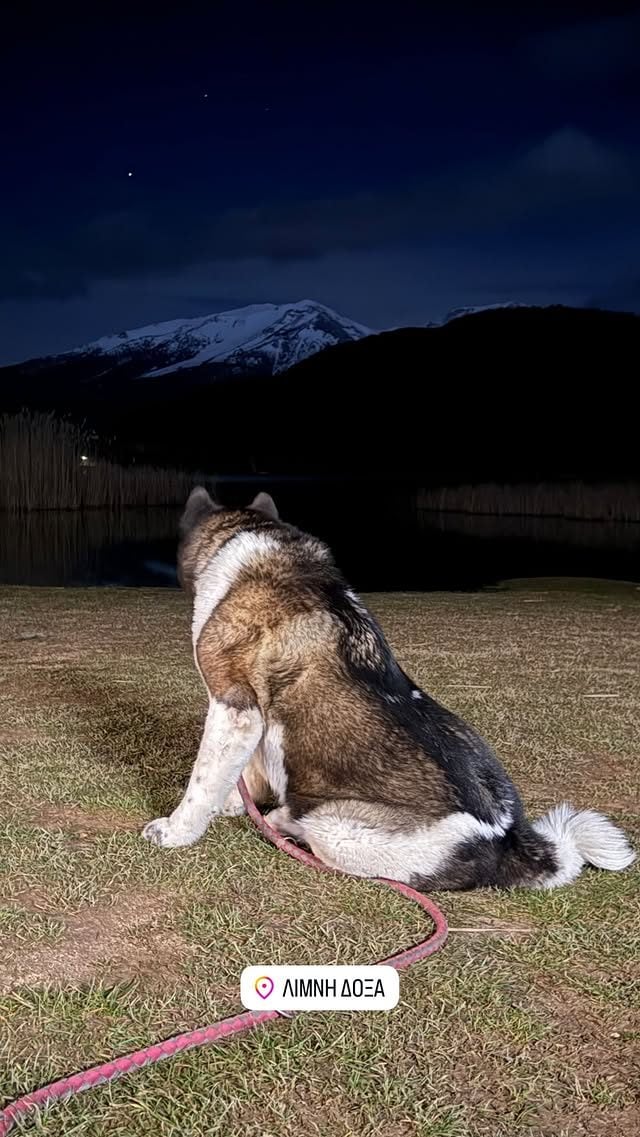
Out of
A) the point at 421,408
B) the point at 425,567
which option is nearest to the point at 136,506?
the point at 425,567

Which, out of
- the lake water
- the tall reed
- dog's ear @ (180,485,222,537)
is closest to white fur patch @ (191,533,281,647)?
dog's ear @ (180,485,222,537)

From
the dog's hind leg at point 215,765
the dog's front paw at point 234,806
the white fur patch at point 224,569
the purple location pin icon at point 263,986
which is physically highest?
the white fur patch at point 224,569

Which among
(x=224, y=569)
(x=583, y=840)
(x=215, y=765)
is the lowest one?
(x=583, y=840)

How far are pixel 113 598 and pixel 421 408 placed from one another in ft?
368

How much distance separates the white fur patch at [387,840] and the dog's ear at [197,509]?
1804mm

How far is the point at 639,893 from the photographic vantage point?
3406 mm

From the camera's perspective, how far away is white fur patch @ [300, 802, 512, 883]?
10.7 ft

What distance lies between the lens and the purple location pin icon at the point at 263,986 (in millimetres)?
2469

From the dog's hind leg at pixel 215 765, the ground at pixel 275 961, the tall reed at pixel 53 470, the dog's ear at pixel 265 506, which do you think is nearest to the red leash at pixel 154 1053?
the ground at pixel 275 961

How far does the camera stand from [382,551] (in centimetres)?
3134

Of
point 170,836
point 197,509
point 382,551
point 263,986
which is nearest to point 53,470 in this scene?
point 382,551

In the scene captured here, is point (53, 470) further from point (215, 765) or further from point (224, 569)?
point (215, 765)

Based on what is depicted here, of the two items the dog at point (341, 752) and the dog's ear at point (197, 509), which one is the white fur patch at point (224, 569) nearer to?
the dog at point (341, 752)

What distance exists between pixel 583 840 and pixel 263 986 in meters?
1.59
